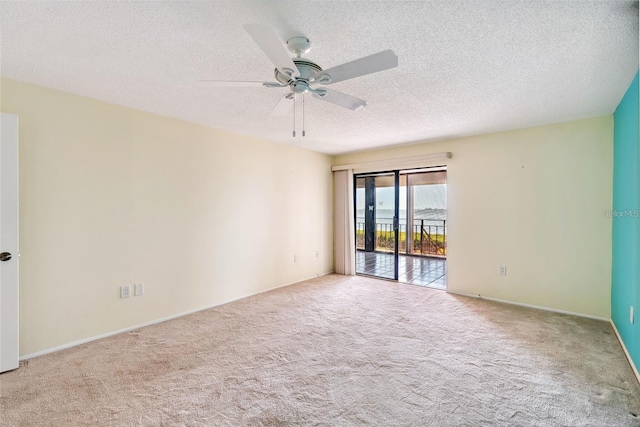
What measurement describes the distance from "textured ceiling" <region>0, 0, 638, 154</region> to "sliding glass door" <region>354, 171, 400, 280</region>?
2.39 meters

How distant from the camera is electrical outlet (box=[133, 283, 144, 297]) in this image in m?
3.14

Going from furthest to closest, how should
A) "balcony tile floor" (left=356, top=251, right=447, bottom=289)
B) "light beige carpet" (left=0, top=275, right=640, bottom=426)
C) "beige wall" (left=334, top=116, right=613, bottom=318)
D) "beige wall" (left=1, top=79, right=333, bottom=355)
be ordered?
"balcony tile floor" (left=356, top=251, right=447, bottom=289), "beige wall" (left=334, top=116, right=613, bottom=318), "beige wall" (left=1, top=79, right=333, bottom=355), "light beige carpet" (left=0, top=275, right=640, bottom=426)

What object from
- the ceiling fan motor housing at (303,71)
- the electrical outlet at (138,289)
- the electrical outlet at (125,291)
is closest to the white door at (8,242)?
the electrical outlet at (125,291)

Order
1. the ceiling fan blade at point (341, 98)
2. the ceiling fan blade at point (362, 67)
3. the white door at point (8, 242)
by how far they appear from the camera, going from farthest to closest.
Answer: the white door at point (8, 242) → the ceiling fan blade at point (341, 98) → the ceiling fan blade at point (362, 67)

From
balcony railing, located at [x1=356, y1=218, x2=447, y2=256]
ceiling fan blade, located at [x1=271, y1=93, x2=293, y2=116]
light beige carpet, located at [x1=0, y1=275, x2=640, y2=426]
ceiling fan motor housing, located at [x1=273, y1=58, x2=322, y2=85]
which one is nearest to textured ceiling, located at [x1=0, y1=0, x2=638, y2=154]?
ceiling fan motor housing, located at [x1=273, y1=58, x2=322, y2=85]

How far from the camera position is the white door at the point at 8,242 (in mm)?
2270

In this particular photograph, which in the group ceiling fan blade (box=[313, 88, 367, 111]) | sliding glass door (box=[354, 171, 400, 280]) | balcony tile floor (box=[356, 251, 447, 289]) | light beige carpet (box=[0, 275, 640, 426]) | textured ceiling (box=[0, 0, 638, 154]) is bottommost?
light beige carpet (box=[0, 275, 640, 426])

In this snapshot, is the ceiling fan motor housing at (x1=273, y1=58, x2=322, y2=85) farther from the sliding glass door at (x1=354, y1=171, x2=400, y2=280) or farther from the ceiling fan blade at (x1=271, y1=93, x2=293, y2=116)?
the sliding glass door at (x1=354, y1=171, x2=400, y2=280)

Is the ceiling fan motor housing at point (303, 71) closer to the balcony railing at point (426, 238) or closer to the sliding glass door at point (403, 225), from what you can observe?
the sliding glass door at point (403, 225)

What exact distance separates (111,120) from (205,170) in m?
1.09

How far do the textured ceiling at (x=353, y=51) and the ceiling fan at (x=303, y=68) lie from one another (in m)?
0.16

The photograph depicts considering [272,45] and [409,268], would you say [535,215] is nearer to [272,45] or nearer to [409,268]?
[409,268]

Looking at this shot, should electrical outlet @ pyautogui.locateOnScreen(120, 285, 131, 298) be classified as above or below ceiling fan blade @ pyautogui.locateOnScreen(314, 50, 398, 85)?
below

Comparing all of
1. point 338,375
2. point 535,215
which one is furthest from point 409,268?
point 338,375
